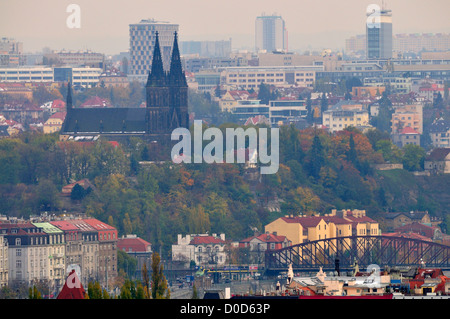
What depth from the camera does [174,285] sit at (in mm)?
69188

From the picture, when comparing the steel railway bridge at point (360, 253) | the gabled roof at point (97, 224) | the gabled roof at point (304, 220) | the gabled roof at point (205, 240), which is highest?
the gabled roof at point (97, 224)

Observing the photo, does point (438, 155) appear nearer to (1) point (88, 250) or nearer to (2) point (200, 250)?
(2) point (200, 250)

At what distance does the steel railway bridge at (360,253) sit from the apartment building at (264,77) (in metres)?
83.1

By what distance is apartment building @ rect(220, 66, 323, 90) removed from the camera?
168000mm

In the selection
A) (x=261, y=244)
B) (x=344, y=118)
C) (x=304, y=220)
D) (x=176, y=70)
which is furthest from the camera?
(x=344, y=118)

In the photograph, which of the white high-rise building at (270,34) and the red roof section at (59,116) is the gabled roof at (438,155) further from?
the white high-rise building at (270,34)

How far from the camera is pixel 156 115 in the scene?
4067 inches

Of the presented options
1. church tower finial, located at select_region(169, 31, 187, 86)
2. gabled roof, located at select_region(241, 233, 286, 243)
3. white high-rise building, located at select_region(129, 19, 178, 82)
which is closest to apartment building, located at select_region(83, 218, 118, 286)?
gabled roof, located at select_region(241, 233, 286, 243)

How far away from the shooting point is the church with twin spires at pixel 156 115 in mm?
101938

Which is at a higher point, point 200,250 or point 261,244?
point 200,250

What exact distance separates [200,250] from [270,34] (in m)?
89.6

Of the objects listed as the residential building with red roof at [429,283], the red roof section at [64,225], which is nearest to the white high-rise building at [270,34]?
the red roof section at [64,225]

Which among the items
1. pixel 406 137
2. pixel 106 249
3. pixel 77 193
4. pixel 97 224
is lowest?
pixel 406 137

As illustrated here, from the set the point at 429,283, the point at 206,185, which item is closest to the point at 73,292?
the point at 429,283
